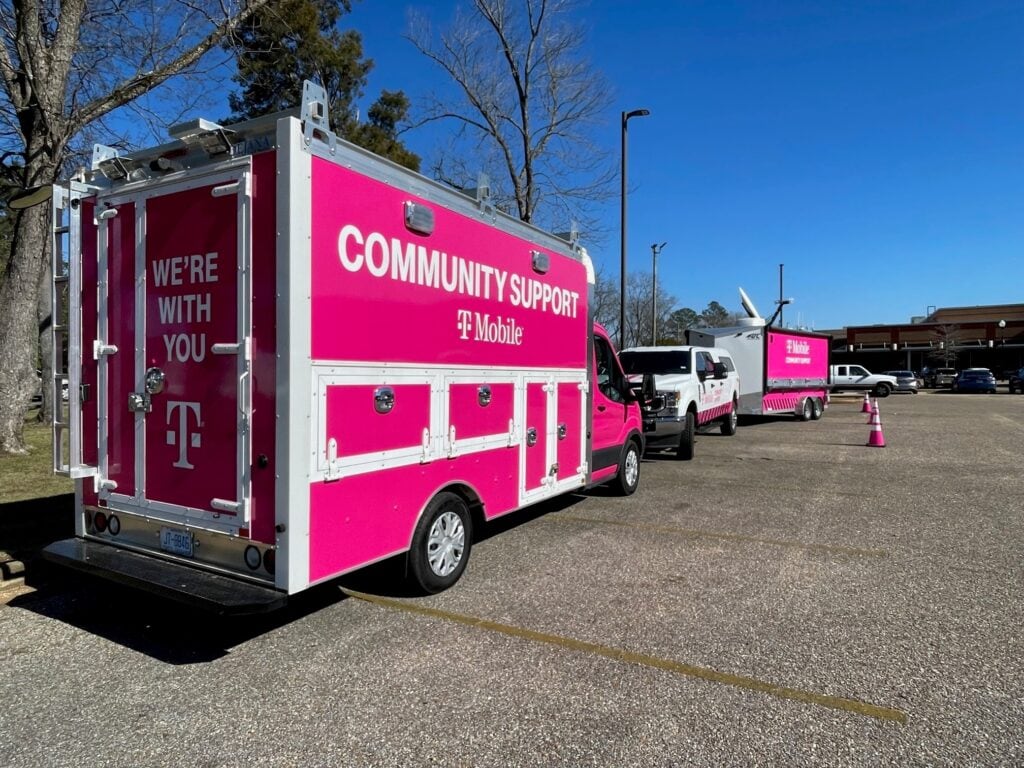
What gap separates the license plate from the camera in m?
4.30

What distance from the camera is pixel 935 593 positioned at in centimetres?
526

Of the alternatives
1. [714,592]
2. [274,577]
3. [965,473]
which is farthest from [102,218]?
[965,473]

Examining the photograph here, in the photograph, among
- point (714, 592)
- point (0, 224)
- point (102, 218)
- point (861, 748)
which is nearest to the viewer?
point (861, 748)

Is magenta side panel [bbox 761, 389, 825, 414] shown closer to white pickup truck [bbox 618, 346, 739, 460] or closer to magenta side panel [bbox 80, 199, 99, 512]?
white pickup truck [bbox 618, 346, 739, 460]

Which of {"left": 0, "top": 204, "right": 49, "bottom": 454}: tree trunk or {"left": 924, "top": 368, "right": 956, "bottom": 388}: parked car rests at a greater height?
{"left": 0, "top": 204, "right": 49, "bottom": 454}: tree trunk

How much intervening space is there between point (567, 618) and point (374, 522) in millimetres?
1468

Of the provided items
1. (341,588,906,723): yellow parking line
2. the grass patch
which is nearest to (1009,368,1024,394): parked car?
(341,588,906,723): yellow parking line

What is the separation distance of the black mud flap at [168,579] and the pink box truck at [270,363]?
19 mm

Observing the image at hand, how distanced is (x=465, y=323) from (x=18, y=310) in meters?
8.15

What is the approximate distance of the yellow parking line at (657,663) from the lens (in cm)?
350

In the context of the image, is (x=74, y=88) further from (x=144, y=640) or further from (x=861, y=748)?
(x=861, y=748)

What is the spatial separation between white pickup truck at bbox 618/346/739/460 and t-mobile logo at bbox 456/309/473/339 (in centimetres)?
541

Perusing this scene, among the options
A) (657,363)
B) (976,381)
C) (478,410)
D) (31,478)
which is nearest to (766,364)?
(657,363)

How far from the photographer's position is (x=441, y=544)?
16.8 ft
